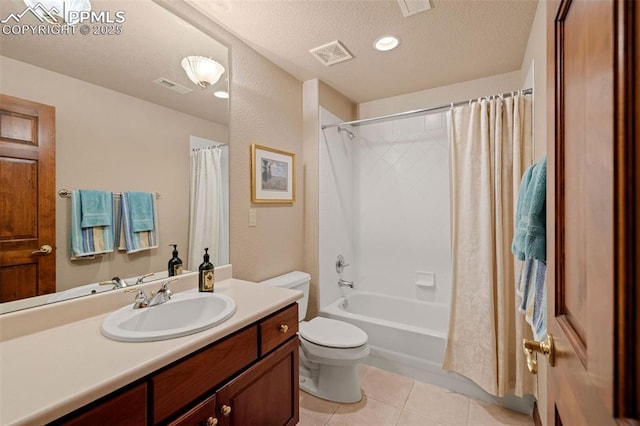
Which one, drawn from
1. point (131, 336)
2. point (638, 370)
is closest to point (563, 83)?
point (638, 370)

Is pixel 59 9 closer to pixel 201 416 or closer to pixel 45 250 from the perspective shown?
pixel 45 250

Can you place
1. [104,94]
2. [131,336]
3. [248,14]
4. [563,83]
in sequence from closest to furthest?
[563,83] → [131,336] → [104,94] → [248,14]

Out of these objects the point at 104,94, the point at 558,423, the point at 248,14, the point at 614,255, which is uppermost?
the point at 248,14

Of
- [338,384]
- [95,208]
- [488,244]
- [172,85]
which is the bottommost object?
[338,384]

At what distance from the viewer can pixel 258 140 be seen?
79.0 inches

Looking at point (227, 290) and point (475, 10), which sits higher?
point (475, 10)

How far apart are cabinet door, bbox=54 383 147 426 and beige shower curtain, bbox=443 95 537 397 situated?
1.85m

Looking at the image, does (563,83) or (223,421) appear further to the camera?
(223,421)

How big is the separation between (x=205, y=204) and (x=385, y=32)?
1508 millimetres

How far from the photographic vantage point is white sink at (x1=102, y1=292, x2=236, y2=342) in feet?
3.06

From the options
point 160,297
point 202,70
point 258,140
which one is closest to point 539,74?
point 258,140

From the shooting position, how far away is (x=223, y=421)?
1024 millimetres

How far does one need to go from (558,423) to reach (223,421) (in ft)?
3.26

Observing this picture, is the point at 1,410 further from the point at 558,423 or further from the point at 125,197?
the point at 558,423
